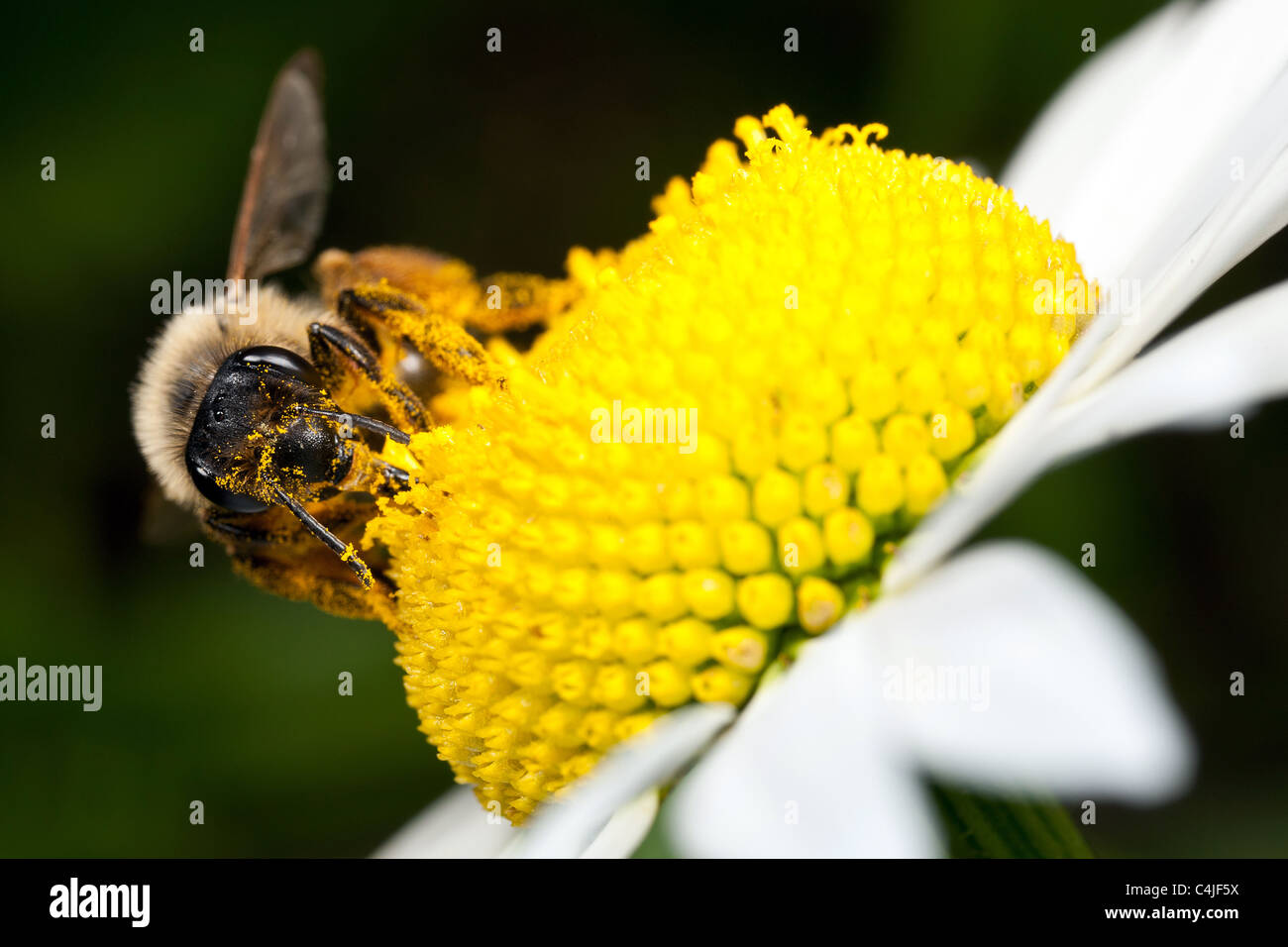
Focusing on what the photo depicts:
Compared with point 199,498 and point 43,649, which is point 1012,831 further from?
point 43,649

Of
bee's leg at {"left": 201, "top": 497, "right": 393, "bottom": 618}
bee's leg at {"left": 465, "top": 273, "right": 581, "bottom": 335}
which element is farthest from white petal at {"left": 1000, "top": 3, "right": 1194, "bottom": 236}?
bee's leg at {"left": 201, "top": 497, "right": 393, "bottom": 618}

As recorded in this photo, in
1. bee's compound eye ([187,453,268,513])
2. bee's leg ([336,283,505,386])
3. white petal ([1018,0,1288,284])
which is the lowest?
bee's compound eye ([187,453,268,513])

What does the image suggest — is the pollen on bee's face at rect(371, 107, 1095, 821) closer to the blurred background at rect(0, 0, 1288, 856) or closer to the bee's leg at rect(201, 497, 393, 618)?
the bee's leg at rect(201, 497, 393, 618)

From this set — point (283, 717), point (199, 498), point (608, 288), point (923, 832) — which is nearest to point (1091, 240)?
point (608, 288)
